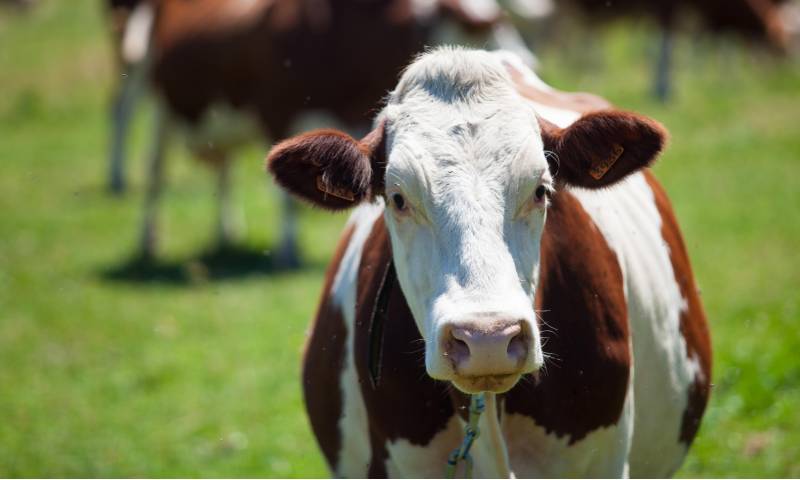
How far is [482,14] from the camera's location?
11.3 metres

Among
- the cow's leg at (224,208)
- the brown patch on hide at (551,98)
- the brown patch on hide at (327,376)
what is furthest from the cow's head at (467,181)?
the cow's leg at (224,208)

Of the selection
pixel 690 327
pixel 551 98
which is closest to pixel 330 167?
pixel 551 98

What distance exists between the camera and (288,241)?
10.7 meters

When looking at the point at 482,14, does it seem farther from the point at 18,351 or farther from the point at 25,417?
the point at 25,417

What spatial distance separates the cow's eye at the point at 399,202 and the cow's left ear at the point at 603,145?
50 cm

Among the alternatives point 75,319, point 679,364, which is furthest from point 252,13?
point 679,364

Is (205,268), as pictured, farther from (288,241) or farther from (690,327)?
(690,327)

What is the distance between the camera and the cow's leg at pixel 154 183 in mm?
11672

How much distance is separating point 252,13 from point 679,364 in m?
8.21

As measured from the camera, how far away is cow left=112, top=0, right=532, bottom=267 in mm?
10727

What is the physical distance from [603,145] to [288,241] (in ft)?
24.5

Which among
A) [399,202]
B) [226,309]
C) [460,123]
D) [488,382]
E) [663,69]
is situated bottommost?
[226,309]

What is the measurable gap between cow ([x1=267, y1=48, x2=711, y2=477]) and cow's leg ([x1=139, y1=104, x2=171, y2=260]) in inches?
306

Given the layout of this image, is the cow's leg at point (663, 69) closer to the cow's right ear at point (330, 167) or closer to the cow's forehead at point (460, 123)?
the cow's forehead at point (460, 123)
